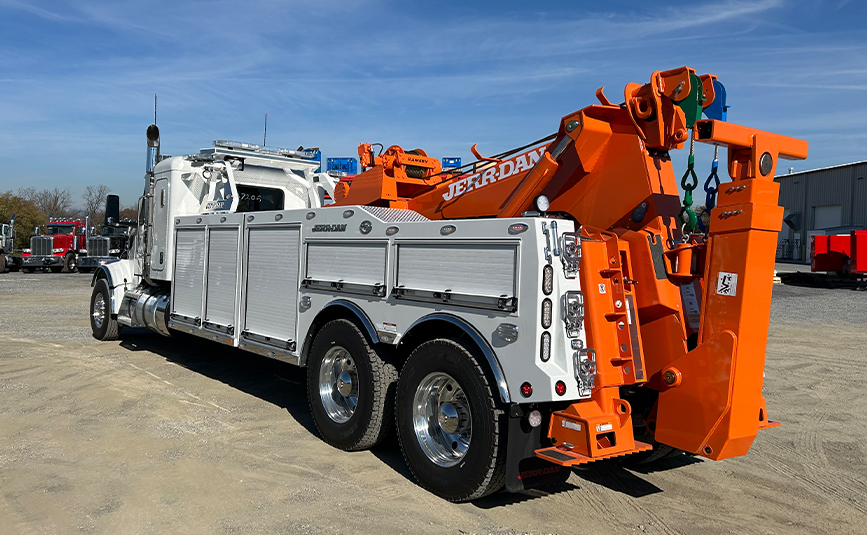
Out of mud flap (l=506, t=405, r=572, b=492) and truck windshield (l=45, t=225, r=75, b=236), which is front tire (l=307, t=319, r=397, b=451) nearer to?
mud flap (l=506, t=405, r=572, b=492)

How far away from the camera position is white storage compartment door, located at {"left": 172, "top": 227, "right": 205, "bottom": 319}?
834 centimetres

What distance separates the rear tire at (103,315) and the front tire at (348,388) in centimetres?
640

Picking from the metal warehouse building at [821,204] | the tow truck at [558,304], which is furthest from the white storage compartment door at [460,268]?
the metal warehouse building at [821,204]

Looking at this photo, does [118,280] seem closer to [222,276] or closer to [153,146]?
[153,146]

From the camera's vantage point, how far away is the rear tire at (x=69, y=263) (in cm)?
3494

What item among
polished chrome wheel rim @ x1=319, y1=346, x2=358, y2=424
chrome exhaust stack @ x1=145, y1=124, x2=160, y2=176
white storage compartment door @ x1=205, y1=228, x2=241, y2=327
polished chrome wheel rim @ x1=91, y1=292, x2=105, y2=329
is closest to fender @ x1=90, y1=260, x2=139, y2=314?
polished chrome wheel rim @ x1=91, y1=292, x2=105, y2=329

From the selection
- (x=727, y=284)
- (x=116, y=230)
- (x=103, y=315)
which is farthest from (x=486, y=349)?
(x=116, y=230)

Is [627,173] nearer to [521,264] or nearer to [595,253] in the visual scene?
[595,253]

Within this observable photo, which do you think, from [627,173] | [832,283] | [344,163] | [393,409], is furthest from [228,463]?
[832,283]

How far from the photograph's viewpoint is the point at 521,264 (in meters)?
4.30

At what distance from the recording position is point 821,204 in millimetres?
54219

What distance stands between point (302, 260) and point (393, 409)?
1.83 meters

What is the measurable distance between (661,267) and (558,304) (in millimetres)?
935

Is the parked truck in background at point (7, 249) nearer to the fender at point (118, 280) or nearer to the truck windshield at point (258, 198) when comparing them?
the fender at point (118, 280)
